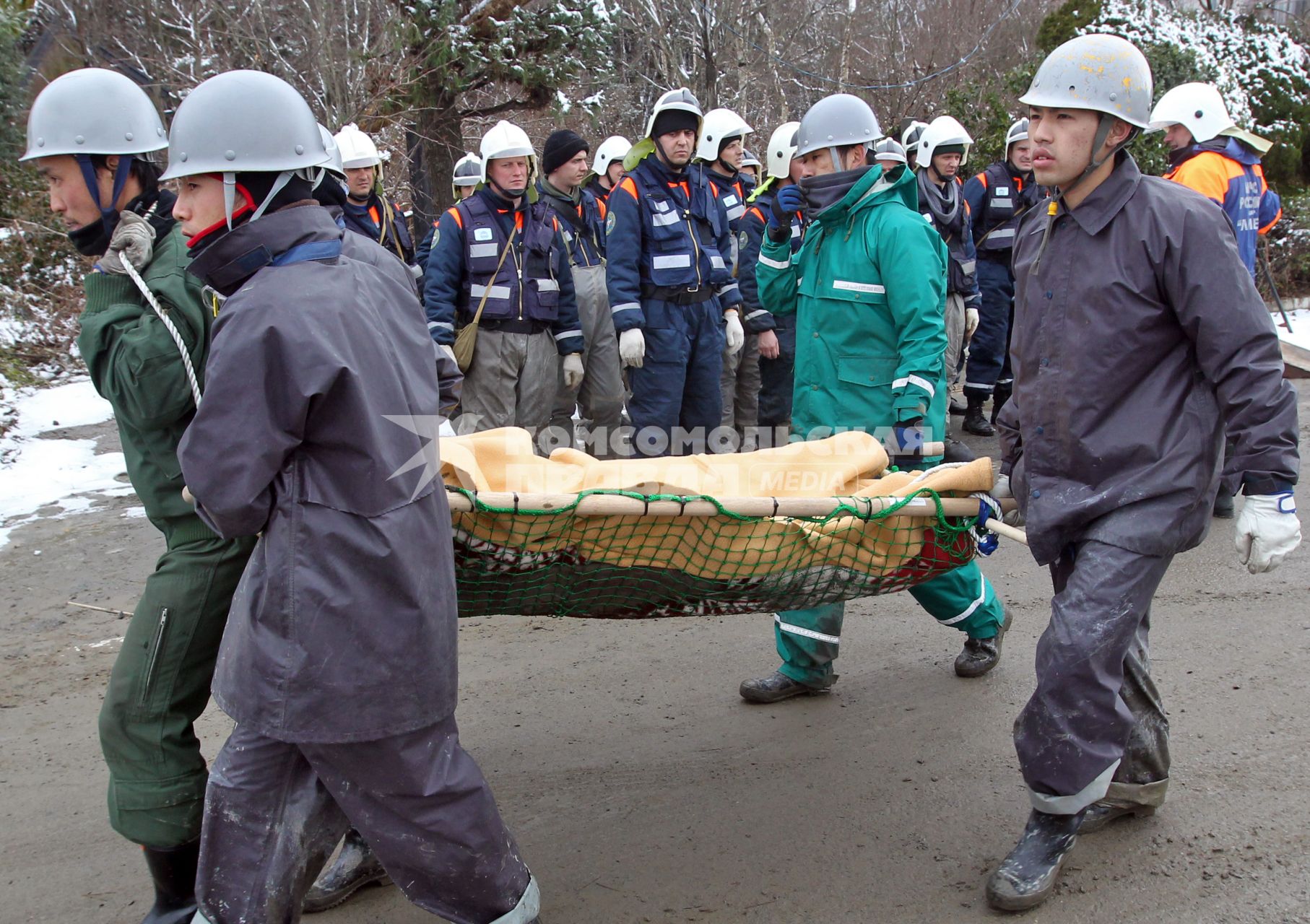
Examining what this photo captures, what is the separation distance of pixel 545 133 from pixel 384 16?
389 centimetres

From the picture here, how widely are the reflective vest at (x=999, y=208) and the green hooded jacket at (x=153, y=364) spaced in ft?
22.5

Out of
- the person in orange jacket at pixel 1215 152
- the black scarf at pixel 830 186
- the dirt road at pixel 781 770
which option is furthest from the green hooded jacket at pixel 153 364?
the person in orange jacket at pixel 1215 152

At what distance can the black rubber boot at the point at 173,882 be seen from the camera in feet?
9.12

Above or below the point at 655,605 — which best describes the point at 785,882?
below

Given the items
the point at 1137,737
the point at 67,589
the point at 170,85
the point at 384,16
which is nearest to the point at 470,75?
the point at 384,16

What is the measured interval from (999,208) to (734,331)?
8.85ft

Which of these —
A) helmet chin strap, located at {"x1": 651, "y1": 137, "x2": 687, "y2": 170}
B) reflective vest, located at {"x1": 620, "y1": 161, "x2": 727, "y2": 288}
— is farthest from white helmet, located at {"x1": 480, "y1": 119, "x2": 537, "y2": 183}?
helmet chin strap, located at {"x1": 651, "y1": 137, "x2": 687, "y2": 170}

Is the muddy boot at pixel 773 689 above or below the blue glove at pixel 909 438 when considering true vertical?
below

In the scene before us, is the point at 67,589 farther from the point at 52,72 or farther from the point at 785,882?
the point at 52,72

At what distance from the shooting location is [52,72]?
1252 centimetres

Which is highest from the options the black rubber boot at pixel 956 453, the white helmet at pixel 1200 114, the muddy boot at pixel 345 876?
the white helmet at pixel 1200 114

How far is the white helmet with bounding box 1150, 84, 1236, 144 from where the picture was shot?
242 inches

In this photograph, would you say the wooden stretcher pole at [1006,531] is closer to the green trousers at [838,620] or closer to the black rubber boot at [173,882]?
the green trousers at [838,620]

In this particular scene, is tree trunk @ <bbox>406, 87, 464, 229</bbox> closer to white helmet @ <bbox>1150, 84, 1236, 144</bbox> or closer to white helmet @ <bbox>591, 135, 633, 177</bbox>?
white helmet @ <bbox>591, 135, 633, 177</bbox>
